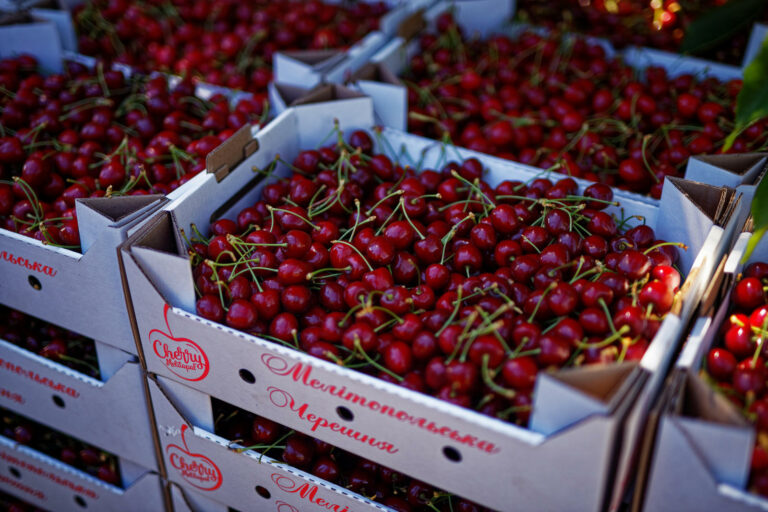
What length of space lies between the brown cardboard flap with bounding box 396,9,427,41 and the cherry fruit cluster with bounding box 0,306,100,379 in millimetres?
1595

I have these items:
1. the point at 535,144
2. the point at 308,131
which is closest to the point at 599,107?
the point at 535,144

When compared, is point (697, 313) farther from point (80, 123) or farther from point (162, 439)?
point (80, 123)

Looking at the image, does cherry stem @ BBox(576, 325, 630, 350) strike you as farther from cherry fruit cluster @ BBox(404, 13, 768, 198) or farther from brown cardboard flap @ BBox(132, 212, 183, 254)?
brown cardboard flap @ BBox(132, 212, 183, 254)

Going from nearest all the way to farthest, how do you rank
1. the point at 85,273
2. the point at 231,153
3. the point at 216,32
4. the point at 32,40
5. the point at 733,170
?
the point at 85,273
the point at 733,170
the point at 231,153
the point at 32,40
the point at 216,32

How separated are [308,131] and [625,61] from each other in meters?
1.37

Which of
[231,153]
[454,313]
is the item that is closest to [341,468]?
[454,313]

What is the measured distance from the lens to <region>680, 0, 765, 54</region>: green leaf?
7.36 ft

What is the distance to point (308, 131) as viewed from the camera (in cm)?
201

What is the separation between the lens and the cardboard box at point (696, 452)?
984mm

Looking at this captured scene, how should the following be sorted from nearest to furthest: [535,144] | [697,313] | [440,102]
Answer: [697,313]
[535,144]
[440,102]

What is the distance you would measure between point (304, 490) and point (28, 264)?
0.86 metres

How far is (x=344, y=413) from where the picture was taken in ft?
4.40

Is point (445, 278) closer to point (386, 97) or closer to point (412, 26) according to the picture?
point (386, 97)

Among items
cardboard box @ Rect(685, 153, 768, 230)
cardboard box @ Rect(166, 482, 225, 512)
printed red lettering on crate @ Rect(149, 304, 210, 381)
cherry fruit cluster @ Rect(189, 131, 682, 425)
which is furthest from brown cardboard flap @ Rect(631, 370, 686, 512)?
cardboard box @ Rect(166, 482, 225, 512)
